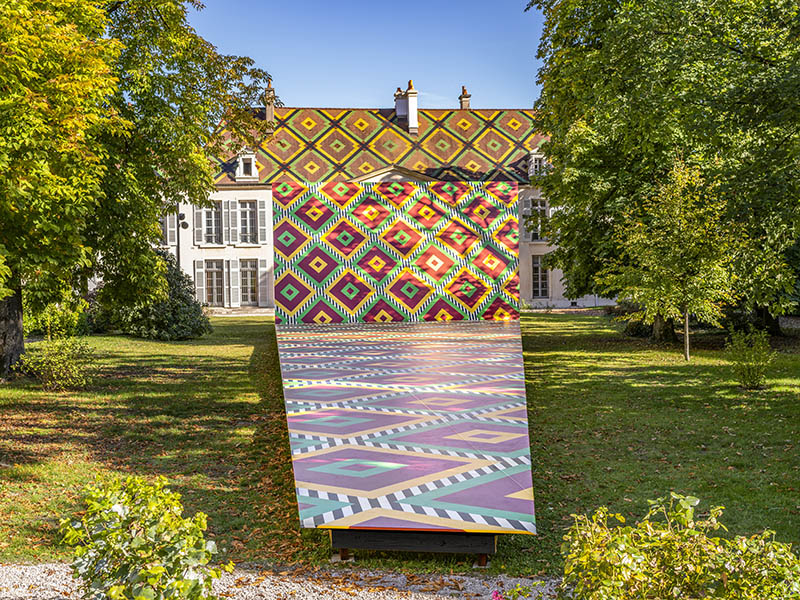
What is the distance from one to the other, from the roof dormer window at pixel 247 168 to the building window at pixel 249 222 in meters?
1.20

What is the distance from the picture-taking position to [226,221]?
36.3 m

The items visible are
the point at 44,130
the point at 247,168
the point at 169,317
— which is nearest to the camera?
the point at 44,130

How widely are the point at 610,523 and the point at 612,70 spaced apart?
7.64 metres

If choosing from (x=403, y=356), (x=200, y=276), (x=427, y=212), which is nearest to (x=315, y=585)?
(x=403, y=356)

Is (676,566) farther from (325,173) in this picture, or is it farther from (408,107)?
(408,107)

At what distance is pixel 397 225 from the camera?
12367 millimetres

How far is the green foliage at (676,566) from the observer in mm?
2393

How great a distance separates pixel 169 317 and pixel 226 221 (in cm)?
1542

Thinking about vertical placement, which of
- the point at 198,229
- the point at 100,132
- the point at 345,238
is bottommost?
the point at 345,238

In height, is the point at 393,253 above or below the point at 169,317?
above

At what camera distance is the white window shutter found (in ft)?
119

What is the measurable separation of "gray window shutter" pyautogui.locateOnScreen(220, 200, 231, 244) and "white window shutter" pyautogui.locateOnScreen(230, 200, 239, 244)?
15 cm

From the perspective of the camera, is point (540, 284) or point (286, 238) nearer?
point (286, 238)

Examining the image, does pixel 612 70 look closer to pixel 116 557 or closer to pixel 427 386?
pixel 427 386
